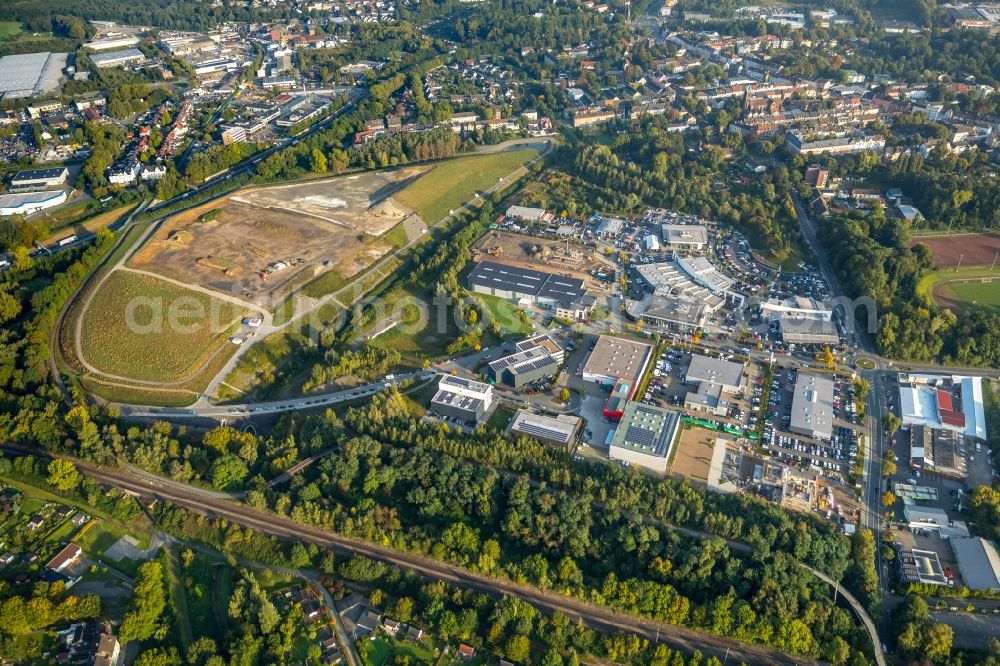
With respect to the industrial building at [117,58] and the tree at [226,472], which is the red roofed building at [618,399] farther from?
the industrial building at [117,58]

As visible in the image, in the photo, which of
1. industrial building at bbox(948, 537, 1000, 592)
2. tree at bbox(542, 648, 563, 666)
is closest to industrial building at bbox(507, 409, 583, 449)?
tree at bbox(542, 648, 563, 666)

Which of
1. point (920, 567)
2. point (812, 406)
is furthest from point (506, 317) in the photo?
point (920, 567)

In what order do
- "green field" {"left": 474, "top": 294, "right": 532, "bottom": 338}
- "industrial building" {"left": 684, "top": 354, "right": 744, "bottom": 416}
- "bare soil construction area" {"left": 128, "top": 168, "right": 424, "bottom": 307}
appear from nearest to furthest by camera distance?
"industrial building" {"left": 684, "top": 354, "right": 744, "bottom": 416} < "green field" {"left": 474, "top": 294, "right": 532, "bottom": 338} < "bare soil construction area" {"left": 128, "top": 168, "right": 424, "bottom": 307}

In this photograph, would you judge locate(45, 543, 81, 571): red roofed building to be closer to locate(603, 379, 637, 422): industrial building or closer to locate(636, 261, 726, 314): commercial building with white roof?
locate(603, 379, 637, 422): industrial building

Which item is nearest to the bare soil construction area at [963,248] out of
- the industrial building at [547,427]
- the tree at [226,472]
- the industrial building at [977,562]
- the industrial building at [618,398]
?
the industrial building at [977,562]

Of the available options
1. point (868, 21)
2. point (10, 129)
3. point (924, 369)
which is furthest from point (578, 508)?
point (868, 21)
